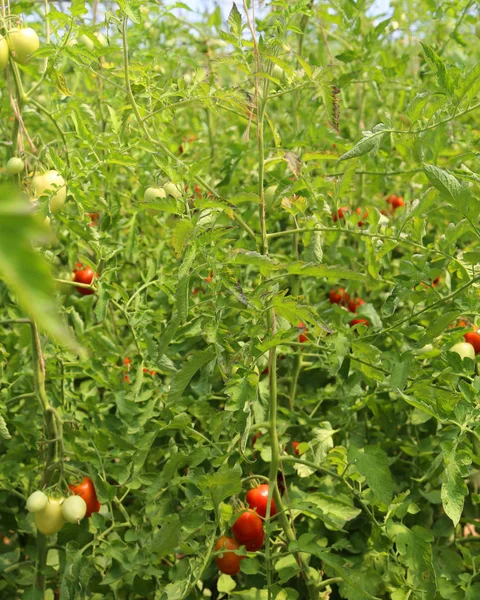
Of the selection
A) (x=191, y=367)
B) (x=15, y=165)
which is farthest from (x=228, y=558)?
(x=15, y=165)

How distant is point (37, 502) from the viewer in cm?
124

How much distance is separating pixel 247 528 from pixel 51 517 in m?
0.34

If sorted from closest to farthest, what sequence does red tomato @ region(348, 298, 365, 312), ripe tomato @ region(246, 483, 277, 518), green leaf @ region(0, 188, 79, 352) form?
green leaf @ region(0, 188, 79, 352) < ripe tomato @ region(246, 483, 277, 518) < red tomato @ region(348, 298, 365, 312)

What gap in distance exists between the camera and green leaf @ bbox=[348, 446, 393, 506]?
1.06 m

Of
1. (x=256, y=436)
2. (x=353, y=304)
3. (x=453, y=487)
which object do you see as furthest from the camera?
(x=353, y=304)

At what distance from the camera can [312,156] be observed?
1.13 m

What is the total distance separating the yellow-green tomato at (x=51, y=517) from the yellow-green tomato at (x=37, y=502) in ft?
0.03

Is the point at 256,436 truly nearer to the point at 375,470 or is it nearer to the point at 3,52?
the point at 375,470

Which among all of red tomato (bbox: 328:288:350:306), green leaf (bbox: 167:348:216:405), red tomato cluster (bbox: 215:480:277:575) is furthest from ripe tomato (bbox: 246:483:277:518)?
red tomato (bbox: 328:288:350:306)

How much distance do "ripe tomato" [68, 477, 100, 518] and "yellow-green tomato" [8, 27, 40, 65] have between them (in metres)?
0.75

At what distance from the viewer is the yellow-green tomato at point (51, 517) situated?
4.14ft

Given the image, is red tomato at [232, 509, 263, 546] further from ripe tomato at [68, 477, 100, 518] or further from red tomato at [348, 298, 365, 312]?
red tomato at [348, 298, 365, 312]

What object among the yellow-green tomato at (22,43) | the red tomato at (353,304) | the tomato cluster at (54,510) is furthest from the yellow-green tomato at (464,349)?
the yellow-green tomato at (22,43)

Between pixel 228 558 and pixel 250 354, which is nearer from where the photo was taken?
pixel 250 354
